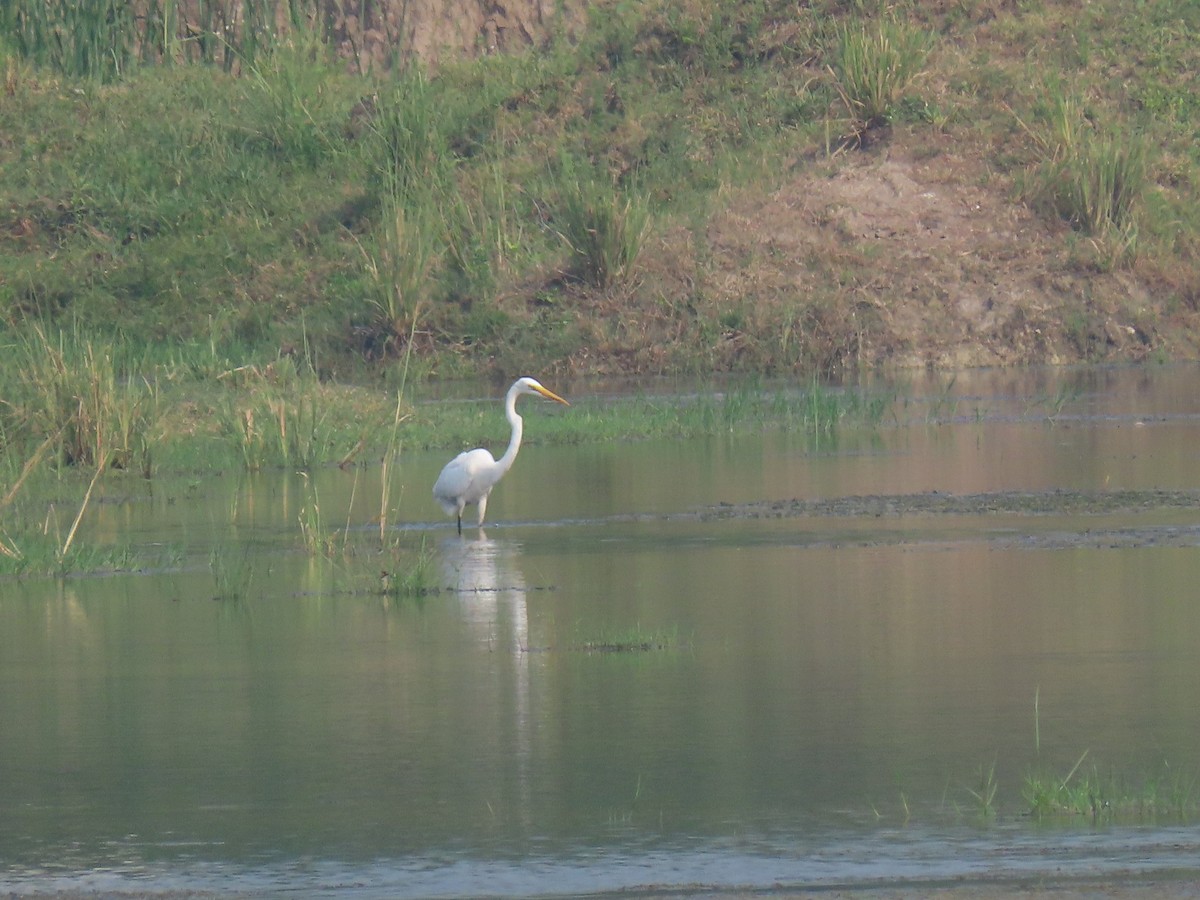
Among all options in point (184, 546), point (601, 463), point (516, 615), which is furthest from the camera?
point (601, 463)

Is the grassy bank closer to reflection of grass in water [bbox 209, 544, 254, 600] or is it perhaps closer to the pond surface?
the pond surface

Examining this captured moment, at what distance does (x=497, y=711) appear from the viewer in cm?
861

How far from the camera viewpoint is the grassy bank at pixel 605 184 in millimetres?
28094

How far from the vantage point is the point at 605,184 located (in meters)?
31.3

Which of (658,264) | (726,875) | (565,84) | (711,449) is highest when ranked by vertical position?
(565,84)

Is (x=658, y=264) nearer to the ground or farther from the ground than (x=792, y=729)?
farther from the ground

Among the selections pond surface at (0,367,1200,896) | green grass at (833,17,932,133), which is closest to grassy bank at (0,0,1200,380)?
green grass at (833,17,932,133)

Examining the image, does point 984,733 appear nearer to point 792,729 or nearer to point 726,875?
point 792,729

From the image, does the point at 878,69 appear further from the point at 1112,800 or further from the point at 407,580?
the point at 1112,800

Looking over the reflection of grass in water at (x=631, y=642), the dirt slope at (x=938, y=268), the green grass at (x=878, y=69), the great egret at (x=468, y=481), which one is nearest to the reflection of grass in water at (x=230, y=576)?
the great egret at (x=468, y=481)

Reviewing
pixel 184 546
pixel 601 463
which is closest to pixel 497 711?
pixel 184 546

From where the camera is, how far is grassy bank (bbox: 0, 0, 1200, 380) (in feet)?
92.2

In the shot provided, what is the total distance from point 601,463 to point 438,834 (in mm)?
11166

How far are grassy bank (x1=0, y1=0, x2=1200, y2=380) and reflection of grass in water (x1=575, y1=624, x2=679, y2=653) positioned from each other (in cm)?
1389
